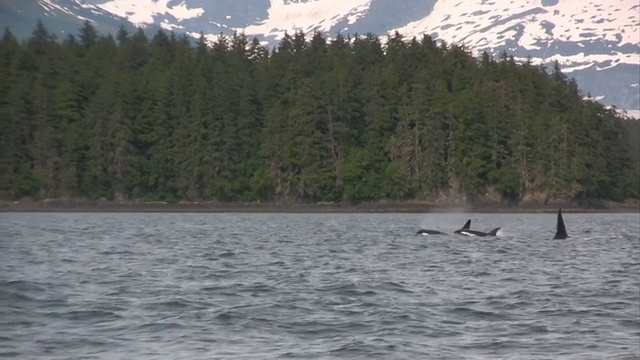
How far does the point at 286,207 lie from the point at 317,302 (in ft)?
328

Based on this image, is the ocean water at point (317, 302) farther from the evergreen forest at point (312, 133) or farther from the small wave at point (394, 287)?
the evergreen forest at point (312, 133)

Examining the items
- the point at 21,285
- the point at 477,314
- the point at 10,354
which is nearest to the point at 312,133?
the point at 21,285

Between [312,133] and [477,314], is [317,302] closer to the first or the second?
[477,314]

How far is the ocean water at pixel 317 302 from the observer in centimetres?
2527

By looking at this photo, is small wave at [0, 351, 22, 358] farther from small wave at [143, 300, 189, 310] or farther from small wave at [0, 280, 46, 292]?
small wave at [0, 280, 46, 292]

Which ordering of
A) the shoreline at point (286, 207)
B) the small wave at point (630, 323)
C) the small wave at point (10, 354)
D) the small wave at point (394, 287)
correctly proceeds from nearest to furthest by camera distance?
the small wave at point (10, 354) → the small wave at point (630, 323) → the small wave at point (394, 287) → the shoreline at point (286, 207)

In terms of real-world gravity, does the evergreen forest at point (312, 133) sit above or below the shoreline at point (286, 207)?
above

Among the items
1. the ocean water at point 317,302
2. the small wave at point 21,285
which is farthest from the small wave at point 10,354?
the small wave at point 21,285

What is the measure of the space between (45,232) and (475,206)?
68.3 metres

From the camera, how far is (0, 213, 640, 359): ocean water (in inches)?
995

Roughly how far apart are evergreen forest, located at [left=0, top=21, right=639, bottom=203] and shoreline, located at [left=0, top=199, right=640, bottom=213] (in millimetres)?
1588

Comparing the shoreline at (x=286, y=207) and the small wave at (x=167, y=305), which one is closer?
the small wave at (x=167, y=305)

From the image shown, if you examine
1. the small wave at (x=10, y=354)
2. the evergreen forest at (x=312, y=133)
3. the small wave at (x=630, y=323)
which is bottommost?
the small wave at (x=10, y=354)

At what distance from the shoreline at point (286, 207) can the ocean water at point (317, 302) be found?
239 feet
